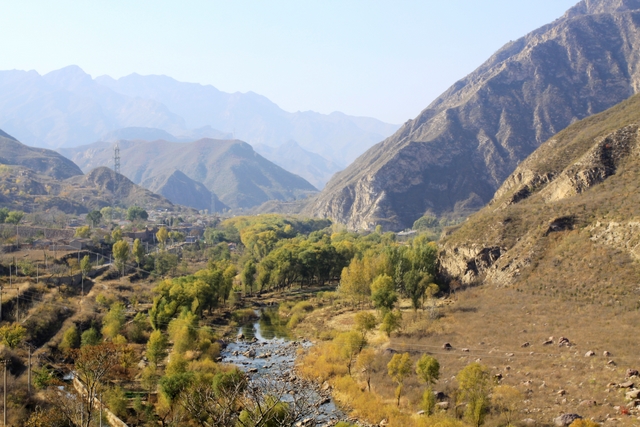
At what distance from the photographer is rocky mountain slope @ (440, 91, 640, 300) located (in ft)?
161

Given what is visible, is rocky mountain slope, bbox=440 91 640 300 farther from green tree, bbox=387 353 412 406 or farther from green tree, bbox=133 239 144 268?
green tree, bbox=133 239 144 268

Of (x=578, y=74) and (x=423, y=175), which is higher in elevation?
(x=578, y=74)

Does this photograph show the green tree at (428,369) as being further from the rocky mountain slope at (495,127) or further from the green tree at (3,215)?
the rocky mountain slope at (495,127)

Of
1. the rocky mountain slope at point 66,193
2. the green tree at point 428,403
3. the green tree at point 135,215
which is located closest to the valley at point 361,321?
the green tree at point 428,403

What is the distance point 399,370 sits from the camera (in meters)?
34.2

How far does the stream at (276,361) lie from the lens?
33250 millimetres

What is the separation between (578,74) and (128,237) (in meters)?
166

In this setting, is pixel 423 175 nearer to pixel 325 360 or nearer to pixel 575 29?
pixel 575 29

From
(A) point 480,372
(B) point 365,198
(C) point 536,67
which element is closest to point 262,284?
(A) point 480,372

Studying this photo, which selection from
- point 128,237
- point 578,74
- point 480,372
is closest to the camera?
point 480,372

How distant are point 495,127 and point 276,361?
15881 cm

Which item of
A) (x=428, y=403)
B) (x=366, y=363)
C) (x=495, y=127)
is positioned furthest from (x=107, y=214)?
(x=428, y=403)

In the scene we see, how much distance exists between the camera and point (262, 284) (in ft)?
248

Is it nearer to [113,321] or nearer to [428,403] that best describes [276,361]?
[113,321]
